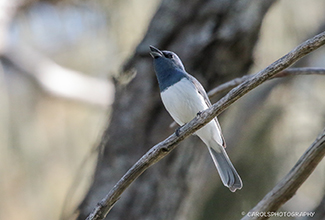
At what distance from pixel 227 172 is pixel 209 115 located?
1024 millimetres

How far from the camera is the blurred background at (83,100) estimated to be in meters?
3.15

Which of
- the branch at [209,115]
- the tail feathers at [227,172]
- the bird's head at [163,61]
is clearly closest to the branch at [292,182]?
the branch at [209,115]

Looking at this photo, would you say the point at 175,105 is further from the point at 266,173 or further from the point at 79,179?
the point at 266,173

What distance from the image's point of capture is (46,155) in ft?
10.7

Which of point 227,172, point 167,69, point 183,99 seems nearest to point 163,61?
point 167,69

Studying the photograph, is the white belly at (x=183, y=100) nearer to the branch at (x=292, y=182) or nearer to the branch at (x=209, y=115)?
the branch at (x=209, y=115)

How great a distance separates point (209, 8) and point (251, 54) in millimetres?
460

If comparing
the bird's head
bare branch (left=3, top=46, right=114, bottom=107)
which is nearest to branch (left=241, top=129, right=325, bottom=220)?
the bird's head

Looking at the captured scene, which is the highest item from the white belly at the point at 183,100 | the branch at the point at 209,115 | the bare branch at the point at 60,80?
the bare branch at the point at 60,80

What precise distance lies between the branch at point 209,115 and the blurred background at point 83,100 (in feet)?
5.82

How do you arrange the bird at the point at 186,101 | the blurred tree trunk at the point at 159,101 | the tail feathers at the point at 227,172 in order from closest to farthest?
the tail feathers at the point at 227,172
the bird at the point at 186,101
the blurred tree trunk at the point at 159,101

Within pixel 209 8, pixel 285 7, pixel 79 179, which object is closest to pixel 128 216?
pixel 79 179

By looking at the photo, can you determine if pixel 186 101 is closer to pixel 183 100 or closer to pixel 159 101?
pixel 183 100

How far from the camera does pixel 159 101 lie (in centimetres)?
287
